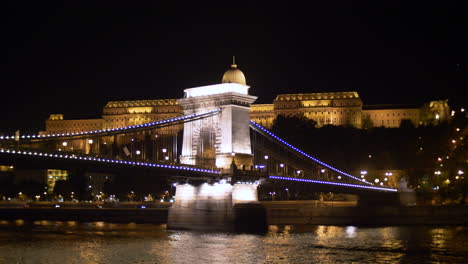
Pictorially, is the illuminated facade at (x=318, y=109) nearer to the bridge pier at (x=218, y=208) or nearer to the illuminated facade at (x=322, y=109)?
the illuminated facade at (x=322, y=109)

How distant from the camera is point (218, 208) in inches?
1987

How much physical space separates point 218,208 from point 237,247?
9.06 meters

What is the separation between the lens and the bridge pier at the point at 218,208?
5009 cm

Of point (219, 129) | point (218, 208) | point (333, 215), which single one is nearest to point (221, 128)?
point (219, 129)

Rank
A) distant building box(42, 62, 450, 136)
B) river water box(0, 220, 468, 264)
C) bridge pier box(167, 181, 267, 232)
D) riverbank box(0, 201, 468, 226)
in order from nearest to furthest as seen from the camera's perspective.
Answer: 1. river water box(0, 220, 468, 264)
2. bridge pier box(167, 181, 267, 232)
3. riverbank box(0, 201, 468, 226)
4. distant building box(42, 62, 450, 136)

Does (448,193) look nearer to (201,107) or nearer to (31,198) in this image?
(201,107)

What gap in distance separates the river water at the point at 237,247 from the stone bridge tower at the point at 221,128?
19.1 feet

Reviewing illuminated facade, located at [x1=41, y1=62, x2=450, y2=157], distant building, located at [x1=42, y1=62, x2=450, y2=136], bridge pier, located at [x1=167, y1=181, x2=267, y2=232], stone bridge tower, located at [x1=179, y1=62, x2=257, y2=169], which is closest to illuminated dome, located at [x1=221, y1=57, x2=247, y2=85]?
stone bridge tower, located at [x1=179, y1=62, x2=257, y2=169]

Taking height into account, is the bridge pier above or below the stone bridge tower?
below

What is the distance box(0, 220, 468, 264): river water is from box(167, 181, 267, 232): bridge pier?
1160mm

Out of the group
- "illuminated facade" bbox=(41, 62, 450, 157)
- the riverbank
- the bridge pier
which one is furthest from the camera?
"illuminated facade" bbox=(41, 62, 450, 157)

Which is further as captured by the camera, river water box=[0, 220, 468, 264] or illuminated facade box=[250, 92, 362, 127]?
illuminated facade box=[250, 92, 362, 127]

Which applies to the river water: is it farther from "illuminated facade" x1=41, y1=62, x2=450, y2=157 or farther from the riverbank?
"illuminated facade" x1=41, y1=62, x2=450, y2=157

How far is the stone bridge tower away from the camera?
2057 inches
